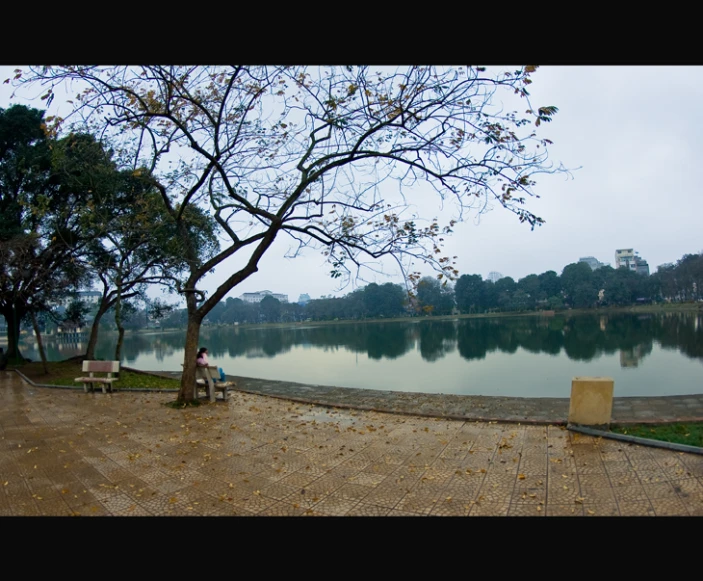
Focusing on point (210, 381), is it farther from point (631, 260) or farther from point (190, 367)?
point (631, 260)

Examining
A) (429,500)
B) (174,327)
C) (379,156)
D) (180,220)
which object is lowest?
(174,327)

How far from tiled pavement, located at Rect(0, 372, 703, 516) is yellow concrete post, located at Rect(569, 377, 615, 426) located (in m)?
0.30

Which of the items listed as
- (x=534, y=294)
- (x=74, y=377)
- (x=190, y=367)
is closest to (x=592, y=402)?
(x=190, y=367)

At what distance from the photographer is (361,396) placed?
934cm

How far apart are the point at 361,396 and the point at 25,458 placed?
592cm

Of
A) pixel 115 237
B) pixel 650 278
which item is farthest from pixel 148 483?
pixel 650 278

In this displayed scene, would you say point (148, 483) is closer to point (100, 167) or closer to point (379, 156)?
point (379, 156)

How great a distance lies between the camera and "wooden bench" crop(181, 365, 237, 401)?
8133 mm

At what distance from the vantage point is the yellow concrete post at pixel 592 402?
5.30 metres

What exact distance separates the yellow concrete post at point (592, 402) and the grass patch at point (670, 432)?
21cm

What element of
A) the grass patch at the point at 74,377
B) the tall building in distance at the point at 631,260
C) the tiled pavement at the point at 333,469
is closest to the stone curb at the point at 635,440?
the tiled pavement at the point at 333,469

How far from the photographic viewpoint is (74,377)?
42.5 ft

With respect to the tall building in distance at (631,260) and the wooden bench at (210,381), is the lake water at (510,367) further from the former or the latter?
the tall building in distance at (631,260)

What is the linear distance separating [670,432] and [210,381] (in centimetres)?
706
